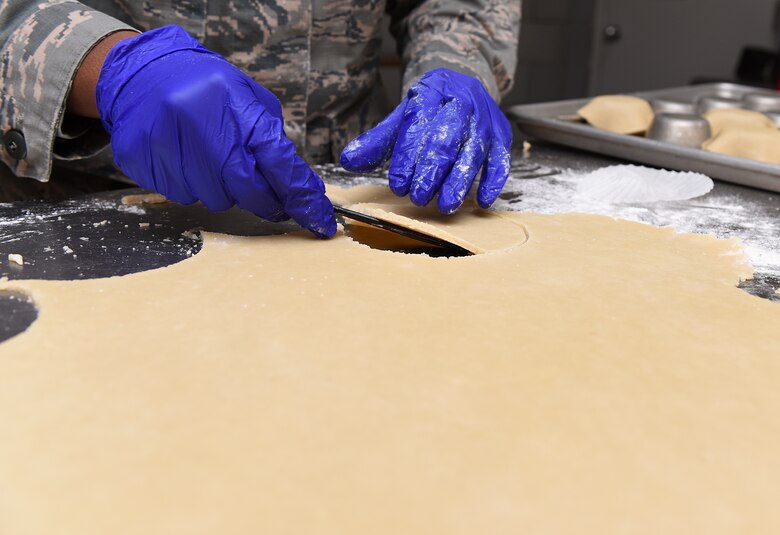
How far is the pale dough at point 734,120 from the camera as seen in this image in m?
1.67

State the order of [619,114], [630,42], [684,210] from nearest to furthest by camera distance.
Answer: [684,210] → [619,114] → [630,42]

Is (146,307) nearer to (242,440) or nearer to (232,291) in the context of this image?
(232,291)

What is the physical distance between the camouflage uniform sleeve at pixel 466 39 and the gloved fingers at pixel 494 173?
37cm

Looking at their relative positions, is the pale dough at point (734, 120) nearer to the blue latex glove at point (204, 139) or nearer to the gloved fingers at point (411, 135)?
the gloved fingers at point (411, 135)

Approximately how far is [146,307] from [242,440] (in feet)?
0.96

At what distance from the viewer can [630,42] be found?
14.5 feet

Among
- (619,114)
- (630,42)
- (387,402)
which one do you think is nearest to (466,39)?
(619,114)

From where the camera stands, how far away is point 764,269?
1017mm

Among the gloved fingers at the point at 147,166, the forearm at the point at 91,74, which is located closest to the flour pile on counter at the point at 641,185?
the gloved fingers at the point at 147,166

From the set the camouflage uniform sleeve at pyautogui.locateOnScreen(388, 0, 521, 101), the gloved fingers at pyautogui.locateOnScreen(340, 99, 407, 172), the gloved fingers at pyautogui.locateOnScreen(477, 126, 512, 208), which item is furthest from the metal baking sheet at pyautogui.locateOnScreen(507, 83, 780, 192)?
the gloved fingers at pyautogui.locateOnScreen(340, 99, 407, 172)

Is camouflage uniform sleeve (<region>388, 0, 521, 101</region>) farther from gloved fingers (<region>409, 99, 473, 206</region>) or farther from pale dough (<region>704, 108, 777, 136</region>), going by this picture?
pale dough (<region>704, 108, 777, 136</region>)

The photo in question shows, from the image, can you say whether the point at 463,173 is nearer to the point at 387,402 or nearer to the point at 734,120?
the point at 387,402

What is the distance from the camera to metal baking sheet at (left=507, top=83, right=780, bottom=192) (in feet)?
4.76

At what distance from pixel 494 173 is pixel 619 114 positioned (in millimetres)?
752
